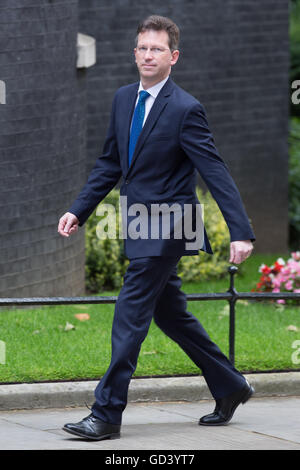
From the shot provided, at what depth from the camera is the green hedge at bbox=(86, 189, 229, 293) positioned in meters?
10.9

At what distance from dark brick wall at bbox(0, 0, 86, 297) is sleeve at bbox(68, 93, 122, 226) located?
3108 millimetres

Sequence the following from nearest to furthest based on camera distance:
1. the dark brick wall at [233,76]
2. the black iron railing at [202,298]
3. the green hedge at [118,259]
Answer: the black iron railing at [202,298] → the green hedge at [118,259] → the dark brick wall at [233,76]

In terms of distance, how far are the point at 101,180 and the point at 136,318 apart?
2.74 feet

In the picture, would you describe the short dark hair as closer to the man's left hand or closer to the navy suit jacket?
the navy suit jacket

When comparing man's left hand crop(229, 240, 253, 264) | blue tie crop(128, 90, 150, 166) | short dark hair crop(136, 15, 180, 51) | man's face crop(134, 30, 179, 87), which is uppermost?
short dark hair crop(136, 15, 180, 51)

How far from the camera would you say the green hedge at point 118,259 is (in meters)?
10.9

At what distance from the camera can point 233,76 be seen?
1313 centimetres

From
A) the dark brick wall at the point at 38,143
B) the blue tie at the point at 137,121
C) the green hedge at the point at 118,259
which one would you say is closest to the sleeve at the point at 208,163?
the blue tie at the point at 137,121

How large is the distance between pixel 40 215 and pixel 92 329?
1.46 meters

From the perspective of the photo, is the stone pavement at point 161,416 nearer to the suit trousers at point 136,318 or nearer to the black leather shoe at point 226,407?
the black leather shoe at point 226,407

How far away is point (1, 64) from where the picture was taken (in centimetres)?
876

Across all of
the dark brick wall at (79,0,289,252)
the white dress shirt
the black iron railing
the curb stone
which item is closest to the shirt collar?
the white dress shirt

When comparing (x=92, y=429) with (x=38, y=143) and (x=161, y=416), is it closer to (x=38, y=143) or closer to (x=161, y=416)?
(x=161, y=416)

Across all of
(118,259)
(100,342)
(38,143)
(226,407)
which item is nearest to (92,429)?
(226,407)
